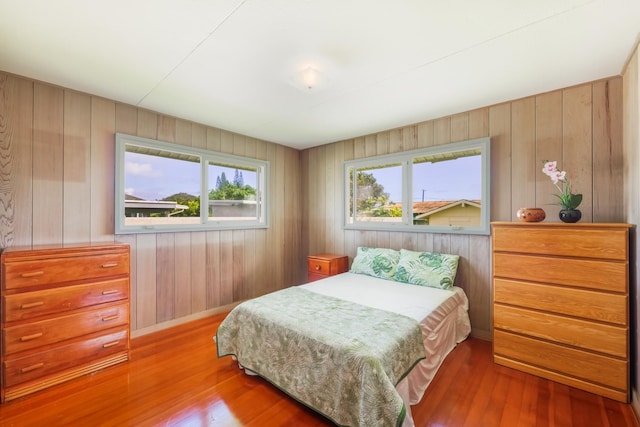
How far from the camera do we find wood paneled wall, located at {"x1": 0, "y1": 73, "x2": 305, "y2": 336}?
218cm

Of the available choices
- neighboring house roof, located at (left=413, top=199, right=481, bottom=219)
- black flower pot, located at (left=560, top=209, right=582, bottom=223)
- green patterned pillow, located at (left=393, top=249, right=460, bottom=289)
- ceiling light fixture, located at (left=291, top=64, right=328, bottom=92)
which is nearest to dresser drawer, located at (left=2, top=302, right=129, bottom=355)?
ceiling light fixture, located at (left=291, top=64, right=328, bottom=92)

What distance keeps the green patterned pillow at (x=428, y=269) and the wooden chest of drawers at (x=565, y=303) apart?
0.48 m

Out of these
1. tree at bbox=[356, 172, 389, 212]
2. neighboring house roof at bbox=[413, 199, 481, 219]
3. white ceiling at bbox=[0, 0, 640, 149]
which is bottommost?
neighboring house roof at bbox=[413, 199, 481, 219]

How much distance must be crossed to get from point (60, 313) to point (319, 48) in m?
2.68

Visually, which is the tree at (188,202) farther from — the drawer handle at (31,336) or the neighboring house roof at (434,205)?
the neighboring house roof at (434,205)

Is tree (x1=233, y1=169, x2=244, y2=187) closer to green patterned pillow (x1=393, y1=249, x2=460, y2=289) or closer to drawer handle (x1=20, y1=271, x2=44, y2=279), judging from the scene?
drawer handle (x1=20, y1=271, x2=44, y2=279)

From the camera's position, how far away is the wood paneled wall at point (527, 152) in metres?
2.20

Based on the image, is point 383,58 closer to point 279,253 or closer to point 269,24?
point 269,24

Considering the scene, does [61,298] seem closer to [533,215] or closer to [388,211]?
[388,211]

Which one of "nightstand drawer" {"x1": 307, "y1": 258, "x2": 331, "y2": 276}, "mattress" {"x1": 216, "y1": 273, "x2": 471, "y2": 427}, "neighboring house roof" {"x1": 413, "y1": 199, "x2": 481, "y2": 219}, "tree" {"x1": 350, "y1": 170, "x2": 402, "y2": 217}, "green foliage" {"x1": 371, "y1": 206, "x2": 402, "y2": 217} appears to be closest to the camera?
"mattress" {"x1": 216, "y1": 273, "x2": 471, "y2": 427}

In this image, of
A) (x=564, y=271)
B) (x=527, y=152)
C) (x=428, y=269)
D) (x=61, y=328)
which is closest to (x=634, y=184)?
(x=564, y=271)

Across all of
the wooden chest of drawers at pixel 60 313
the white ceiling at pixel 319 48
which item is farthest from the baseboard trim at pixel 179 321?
the white ceiling at pixel 319 48

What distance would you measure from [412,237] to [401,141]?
1.21 meters

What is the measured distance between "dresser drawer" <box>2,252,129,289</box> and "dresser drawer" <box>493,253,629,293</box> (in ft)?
10.6
